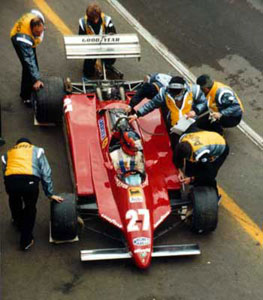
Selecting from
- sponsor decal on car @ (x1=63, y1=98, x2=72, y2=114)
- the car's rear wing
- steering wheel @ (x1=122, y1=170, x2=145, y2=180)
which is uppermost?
the car's rear wing

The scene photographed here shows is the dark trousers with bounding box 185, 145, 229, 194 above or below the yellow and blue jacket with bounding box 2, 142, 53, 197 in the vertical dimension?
below

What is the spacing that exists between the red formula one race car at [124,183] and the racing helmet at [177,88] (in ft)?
2.37

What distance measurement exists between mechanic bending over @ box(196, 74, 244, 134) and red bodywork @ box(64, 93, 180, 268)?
82cm

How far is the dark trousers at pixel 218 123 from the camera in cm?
1160

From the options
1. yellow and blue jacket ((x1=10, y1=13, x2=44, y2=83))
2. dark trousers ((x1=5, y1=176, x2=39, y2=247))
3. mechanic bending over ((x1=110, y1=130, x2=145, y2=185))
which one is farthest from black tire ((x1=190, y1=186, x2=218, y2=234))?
yellow and blue jacket ((x1=10, y1=13, x2=44, y2=83))

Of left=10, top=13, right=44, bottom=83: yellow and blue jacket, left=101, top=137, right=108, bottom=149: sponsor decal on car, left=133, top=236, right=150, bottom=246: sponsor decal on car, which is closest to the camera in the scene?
left=133, top=236, right=150, bottom=246: sponsor decal on car

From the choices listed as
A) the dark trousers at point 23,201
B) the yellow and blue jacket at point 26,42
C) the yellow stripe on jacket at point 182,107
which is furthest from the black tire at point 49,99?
the dark trousers at point 23,201

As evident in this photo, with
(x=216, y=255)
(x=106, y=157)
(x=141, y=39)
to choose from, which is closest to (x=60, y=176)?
(x=106, y=157)

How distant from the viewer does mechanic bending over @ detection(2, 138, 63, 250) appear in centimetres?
933

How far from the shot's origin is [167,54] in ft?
46.4

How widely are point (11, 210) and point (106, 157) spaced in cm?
168

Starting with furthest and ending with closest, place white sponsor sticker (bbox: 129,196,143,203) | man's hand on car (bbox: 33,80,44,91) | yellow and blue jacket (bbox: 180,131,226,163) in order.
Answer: man's hand on car (bbox: 33,80,44,91)
yellow and blue jacket (bbox: 180,131,226,163)
white sponsor sticker (bbox: 129,196,143,203)

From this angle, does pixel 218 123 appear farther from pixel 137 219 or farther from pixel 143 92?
pixel 137 219

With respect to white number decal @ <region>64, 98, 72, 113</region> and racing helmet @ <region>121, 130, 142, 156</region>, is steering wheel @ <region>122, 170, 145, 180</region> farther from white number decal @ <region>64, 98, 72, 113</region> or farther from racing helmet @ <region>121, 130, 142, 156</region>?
white number decal @ <region>64, 98, 72, 113</region>
